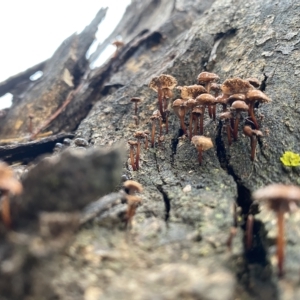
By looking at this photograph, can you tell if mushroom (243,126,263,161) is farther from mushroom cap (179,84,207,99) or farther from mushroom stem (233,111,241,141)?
mushroom cap (179,84,207,99)

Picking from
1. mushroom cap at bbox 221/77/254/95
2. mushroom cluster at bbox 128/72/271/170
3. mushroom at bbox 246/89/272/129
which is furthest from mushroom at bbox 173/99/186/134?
mushroom at bbox 246/89/272/129

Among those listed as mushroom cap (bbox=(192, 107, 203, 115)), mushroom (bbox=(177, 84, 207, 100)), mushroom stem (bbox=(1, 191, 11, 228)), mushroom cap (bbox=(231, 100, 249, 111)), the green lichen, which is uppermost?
mushroom (bbox=(177, 84, 207, 100))

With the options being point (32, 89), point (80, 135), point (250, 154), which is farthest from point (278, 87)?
point (32, 89)

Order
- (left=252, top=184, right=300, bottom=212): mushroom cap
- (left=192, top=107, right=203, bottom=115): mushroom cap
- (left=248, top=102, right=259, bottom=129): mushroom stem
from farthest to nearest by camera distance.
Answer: (left=192, top=107, right=203, bottom=115): mushroom cap → (left=248, top=102, right=259, bottom=129): mushroom stem → (left=252, top=184, right=300, bottom=212): mushroom cap

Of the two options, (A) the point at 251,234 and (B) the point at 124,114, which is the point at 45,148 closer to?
(B) the point at 124,114

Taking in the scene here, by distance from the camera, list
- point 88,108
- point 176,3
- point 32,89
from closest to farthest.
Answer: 1. point 88,108
2. point 32,89
3. point 176,3

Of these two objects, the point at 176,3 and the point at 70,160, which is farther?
the point at 176,3
